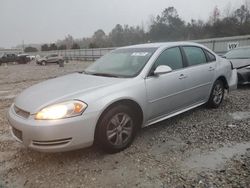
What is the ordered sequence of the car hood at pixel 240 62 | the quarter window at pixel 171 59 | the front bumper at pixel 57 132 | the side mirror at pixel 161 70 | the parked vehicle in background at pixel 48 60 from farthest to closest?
1. the parked vehicle in background at pixel 48 60
2. the car hood at pixel 240 62
3. the quarter window at pixel 171 59
4. the side mirror at pixel 161 70
5. the front bumper at pixel 57 132

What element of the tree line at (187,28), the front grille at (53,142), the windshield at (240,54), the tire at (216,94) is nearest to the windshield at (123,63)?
the front grille at (53,142)

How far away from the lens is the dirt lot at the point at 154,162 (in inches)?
109

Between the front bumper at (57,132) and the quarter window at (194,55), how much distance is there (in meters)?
2.33

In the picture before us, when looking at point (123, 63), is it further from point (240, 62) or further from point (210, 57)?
point (240, 62)

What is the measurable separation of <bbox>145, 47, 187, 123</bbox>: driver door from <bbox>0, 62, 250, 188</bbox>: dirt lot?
42 centimetres

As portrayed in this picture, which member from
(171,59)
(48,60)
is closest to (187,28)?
(48,60)

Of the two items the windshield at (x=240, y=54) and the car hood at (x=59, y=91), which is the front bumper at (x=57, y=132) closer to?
the car hood at (x=59, y=91)

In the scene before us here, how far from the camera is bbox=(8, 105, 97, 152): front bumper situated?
9.45ft

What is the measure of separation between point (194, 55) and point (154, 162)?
7.97 ft

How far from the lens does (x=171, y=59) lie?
424cm

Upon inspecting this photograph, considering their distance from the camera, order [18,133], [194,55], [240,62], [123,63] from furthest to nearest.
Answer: [240,62]
[194,55]
[123,63]
[18,133]

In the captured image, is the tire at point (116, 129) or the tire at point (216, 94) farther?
the tire at point (216, 94)

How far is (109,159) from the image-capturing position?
3.28 m

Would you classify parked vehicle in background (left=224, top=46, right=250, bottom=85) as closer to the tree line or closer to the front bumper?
the front bumper
